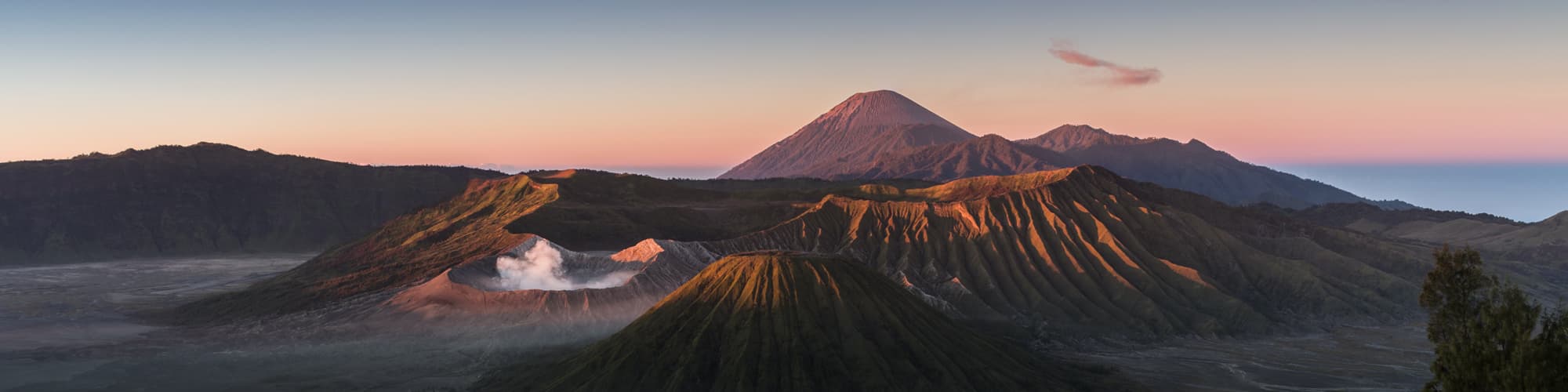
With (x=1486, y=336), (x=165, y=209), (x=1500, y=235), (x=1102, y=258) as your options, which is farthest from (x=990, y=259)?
(x=165, y=209)

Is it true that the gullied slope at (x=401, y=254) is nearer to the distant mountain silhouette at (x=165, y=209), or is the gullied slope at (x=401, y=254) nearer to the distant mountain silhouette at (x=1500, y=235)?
the distant mountain silhouette at (x=165, y=209)

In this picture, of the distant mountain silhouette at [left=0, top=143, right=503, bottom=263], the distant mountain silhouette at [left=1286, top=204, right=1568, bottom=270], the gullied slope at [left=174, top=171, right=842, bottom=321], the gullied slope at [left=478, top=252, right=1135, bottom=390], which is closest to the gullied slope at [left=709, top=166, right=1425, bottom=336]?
the gullied slope at [left=174, top=171, right=842, bottom=321]

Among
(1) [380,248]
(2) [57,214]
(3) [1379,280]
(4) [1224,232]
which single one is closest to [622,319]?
(1) [380,248]

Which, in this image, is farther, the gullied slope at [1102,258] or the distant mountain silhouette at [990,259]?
the gullied slope at [1102,258]

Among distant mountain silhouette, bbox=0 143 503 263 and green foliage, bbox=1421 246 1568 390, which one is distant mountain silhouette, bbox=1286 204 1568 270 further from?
distant mountain silhouette, bbox=0 143 503 263

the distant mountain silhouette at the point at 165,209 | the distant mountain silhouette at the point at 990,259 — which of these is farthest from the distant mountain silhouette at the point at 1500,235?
the distant mountain silhouette at the point at 165,209

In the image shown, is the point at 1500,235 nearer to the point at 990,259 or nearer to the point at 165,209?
the point at 990,259
